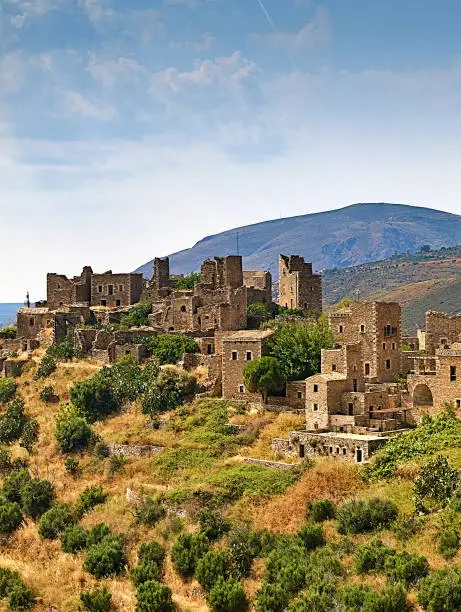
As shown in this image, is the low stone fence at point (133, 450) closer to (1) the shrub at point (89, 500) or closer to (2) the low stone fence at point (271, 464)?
(1) the shrub at point (89, 500)

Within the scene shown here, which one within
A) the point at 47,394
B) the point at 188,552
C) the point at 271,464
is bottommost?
the point at 188,552

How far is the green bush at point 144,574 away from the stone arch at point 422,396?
15.0 meters

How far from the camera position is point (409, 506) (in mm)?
35156

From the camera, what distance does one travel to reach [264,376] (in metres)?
46.2

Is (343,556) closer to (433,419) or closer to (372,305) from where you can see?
(433,419)

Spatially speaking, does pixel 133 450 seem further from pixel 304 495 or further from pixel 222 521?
pixel 304 495

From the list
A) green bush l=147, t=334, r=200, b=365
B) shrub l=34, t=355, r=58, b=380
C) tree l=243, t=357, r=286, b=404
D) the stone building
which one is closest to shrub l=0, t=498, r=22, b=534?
tree l=243, t=357, r=286, b=404

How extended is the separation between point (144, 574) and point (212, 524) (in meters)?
3.57

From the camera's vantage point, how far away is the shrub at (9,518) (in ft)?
145

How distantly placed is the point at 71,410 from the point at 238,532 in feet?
62.5

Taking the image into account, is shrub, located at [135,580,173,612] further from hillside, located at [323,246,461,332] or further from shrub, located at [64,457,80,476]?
hillside, located at [323,246,461,332]

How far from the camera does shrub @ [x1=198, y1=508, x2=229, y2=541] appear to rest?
122 feet

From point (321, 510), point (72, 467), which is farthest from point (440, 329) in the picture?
point (72, 467)

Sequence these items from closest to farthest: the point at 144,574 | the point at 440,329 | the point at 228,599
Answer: the point at 228,599 → the point at 144,574 → the point at 440,329
